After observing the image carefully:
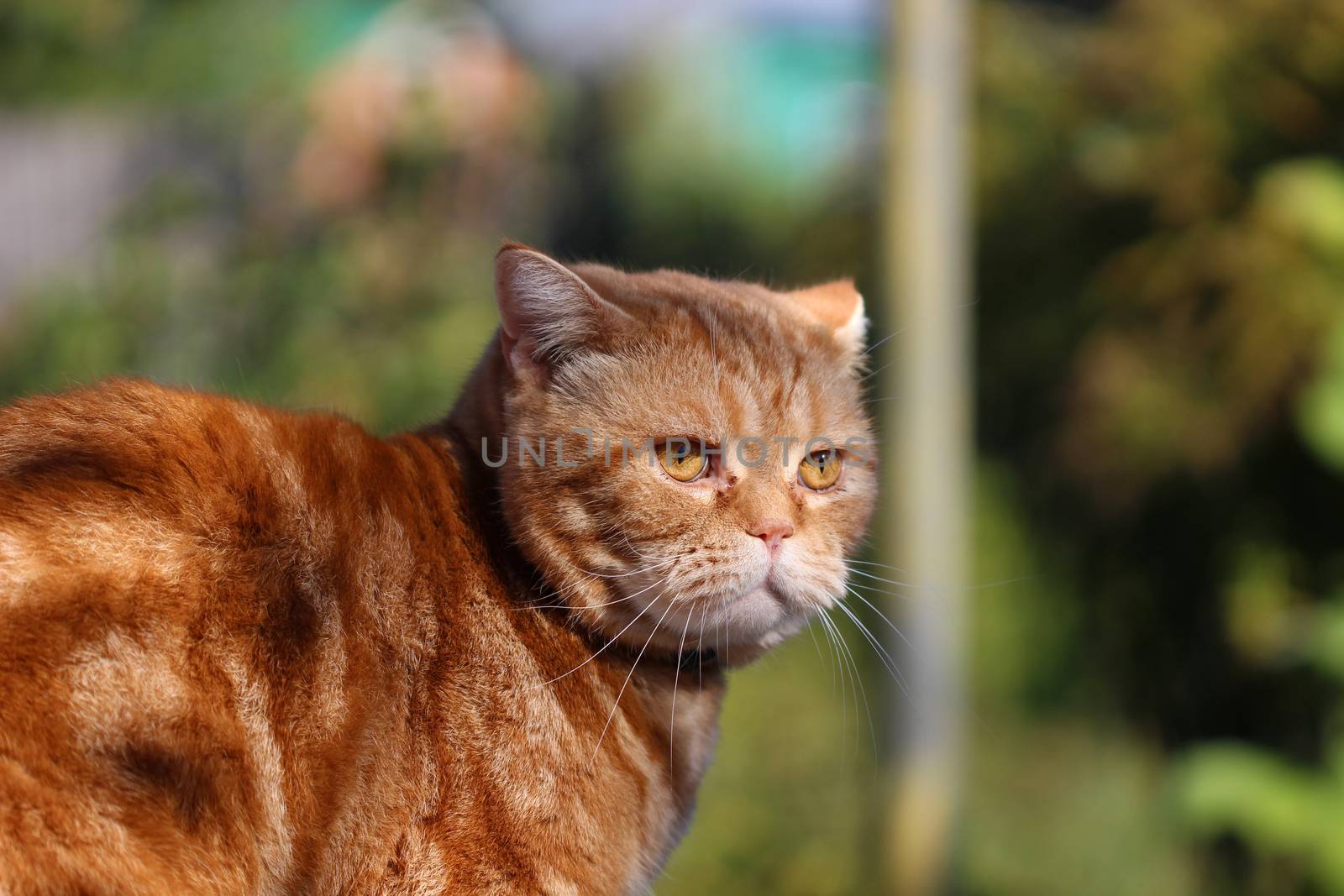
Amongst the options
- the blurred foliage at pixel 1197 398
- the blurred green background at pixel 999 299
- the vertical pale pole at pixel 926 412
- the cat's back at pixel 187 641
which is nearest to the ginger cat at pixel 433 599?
the cat's back at pixel 187 641

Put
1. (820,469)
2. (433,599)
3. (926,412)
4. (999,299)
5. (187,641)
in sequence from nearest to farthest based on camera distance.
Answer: (187,641)
(433,599)
(820,469)
(926,412)
(999,299)

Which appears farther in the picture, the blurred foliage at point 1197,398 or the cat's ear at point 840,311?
the blurred foliage at point 1197,398

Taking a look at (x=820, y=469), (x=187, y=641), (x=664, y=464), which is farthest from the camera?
(x=820, y=469)

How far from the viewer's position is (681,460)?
1.65 metres

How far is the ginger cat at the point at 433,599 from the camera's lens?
1229mm

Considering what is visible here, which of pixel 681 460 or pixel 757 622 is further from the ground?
pixel 681 460

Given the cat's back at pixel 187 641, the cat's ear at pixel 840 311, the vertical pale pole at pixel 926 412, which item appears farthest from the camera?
the vertical pale pole at pixel 926 412

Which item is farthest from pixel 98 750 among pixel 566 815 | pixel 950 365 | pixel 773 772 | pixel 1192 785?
pixel 773 772

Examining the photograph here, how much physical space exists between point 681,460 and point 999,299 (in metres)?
3.83

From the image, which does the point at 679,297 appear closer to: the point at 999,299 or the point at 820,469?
the point at 820,469

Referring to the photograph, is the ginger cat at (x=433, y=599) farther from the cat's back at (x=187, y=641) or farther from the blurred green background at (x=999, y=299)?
the blurred green background at (x=999, y=299)

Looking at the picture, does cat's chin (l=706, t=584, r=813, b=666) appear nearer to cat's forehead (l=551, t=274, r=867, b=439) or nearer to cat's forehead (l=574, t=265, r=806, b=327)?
cat's forehead (l=551, t=274, r=867, b=439)

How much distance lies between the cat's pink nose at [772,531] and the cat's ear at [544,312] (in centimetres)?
34

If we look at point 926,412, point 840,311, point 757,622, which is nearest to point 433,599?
point 757,622
